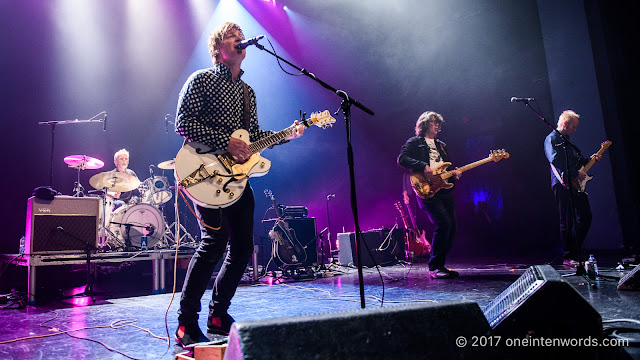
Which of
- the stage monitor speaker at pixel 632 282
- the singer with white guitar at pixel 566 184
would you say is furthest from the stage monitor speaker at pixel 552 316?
the singer with white guitar at pixel 566 184

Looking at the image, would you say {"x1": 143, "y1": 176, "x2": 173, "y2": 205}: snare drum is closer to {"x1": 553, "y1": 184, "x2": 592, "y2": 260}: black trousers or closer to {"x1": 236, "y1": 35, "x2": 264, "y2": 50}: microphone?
{"x1": 236, "y1": 35, "x2": 264, "y2": 50}: microphone

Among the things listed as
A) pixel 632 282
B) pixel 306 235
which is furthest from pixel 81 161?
pixel 632 282

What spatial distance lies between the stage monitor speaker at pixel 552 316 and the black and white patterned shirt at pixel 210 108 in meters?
1.94

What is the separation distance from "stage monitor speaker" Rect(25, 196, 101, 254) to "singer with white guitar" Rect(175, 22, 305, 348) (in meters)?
3.45

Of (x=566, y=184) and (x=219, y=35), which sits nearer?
(x=219, y=35)

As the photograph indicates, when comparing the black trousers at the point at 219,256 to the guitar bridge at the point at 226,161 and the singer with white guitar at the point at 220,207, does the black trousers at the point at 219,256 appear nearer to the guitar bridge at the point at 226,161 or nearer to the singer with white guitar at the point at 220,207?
the singer with white guitar at the point at 220,207

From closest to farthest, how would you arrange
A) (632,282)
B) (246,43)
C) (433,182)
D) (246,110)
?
(246,43), (246,110), (632,282), (433,182)

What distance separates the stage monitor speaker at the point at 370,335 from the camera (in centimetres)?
104

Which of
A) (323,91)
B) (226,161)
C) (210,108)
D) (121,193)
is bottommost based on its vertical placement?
(226,161)

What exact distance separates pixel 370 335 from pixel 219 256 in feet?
5.34

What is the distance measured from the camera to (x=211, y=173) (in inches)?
101

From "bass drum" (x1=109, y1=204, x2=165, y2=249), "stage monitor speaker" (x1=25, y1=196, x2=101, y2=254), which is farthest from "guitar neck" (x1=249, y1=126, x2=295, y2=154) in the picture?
"bass drum" (x1=109, y1=204, x2=165, y2=249)

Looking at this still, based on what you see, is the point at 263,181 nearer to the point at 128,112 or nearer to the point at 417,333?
the point at 128,112

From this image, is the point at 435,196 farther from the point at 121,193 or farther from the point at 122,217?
the point at 121,193
